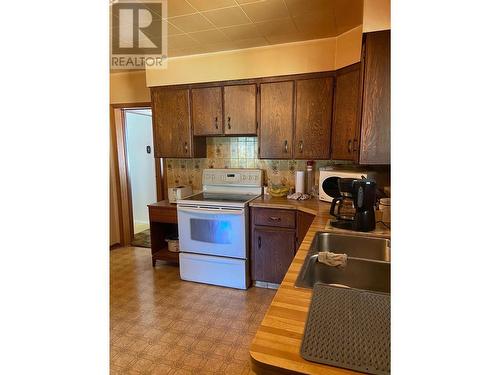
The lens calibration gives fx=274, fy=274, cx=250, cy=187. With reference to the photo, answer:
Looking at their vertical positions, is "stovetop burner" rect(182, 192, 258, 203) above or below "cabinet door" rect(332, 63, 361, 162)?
below

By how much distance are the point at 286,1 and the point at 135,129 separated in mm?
3733

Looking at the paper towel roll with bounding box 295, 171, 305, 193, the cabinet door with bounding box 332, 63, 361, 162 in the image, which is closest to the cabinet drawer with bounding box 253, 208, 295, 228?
the paper towel roll with bounding box 295, 171, 305, 193

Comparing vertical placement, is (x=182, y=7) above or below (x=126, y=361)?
above

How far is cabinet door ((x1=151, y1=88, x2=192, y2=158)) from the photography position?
2994 mm

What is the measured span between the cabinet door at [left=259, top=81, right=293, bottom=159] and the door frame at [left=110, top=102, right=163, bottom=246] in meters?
1.54

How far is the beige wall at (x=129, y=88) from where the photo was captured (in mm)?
3416

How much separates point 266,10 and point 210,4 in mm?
405

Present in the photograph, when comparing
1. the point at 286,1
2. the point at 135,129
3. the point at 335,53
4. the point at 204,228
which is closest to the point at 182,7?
the point at 286,1

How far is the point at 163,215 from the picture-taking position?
3.09 m

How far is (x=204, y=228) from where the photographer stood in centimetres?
274

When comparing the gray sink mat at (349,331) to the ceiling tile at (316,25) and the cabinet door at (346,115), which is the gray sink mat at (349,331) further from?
the ceiling tile at (316,25)

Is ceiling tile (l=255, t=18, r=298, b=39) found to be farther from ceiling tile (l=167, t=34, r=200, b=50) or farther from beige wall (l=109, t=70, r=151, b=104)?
beige wall (l=109, t=70, r=151, b=104)

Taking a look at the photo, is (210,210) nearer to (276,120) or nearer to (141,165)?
(276,120)
